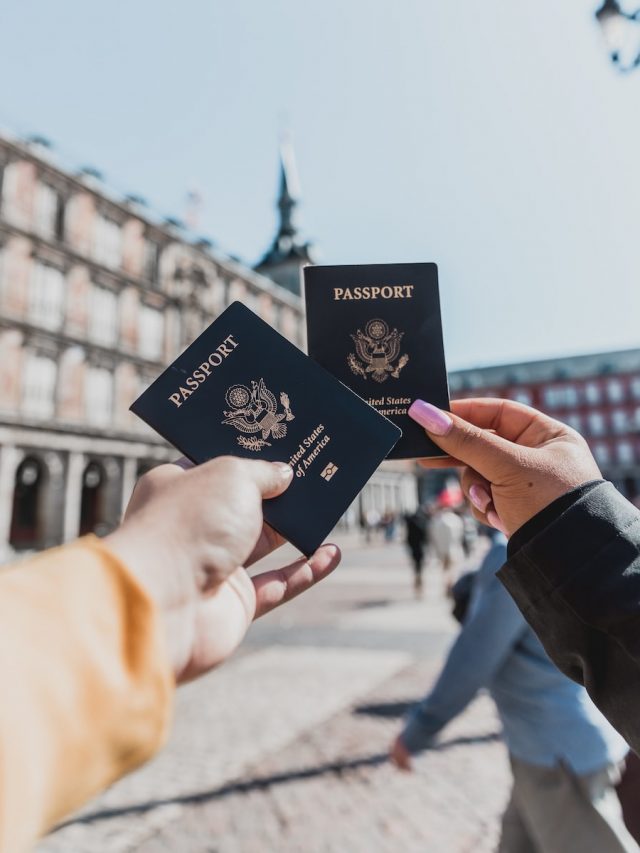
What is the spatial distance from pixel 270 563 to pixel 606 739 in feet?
53.8

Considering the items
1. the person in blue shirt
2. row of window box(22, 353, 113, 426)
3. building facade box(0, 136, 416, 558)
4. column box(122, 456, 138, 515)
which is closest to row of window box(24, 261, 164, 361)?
building facade box(0, 136, 416, 558)

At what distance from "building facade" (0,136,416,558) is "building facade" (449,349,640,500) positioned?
1563 inches

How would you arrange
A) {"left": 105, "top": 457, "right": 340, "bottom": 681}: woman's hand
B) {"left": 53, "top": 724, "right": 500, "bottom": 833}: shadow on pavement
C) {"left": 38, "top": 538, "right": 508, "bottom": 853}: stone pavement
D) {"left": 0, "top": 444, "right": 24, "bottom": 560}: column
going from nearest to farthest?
{"left": 105, "top": 457, "right": 340, "bottom": 681}: woman's hand < {"left": 38, "top": 538, "right": 508, "bottom": 853}: stone pavement < {"left": 53, "top": 724, "right": 500, "bottom": 833}: shadow on pavement < {"left": 0, "top": 444, "right": 24, "bottom": 560}: column

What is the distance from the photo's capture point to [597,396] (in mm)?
59219

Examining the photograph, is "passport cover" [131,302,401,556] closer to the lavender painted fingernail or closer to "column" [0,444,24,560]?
the lavender painted fingernail

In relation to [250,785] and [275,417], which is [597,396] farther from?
[275,417]

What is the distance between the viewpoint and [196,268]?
103ft

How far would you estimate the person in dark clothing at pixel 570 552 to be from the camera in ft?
3.69

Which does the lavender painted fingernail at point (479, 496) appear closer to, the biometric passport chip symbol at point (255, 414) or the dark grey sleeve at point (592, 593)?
the dark grey sleeve at point (592, 593)

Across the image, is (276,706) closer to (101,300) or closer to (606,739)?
(606,739)

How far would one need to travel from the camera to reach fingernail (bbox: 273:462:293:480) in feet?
4.29

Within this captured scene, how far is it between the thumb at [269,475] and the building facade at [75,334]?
891 inches

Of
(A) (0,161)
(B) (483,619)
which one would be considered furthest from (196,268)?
(B) (483,619)

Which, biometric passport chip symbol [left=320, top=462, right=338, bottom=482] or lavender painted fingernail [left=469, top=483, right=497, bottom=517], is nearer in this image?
biometric passport chip symbol [left=320, top=462, right=338, bottom=482]
